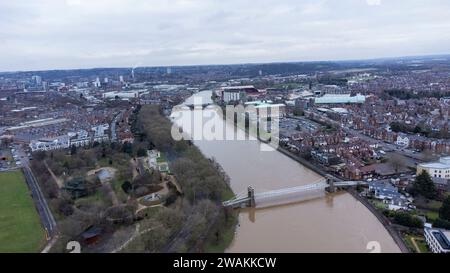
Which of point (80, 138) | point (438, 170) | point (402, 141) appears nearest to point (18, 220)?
point (80, 138)

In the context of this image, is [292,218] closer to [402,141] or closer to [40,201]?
[40,201]

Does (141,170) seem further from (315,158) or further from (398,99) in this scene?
(398,99)

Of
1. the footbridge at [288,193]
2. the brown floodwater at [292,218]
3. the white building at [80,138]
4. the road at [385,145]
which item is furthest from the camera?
the white building at [80,138]

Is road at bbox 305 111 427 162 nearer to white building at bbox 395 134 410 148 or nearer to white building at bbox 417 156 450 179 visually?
white building at bbox 395 134 410 148

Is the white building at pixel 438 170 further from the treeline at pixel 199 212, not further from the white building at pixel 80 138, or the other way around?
the white building at pixel 80 138

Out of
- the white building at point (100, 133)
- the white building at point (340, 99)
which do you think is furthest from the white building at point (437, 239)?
the white building at point (340, 99)
